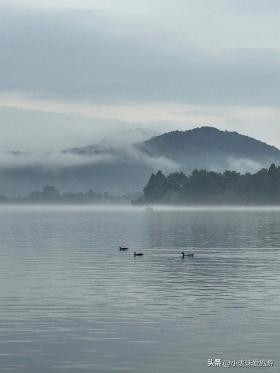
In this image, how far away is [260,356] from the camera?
4584 cm

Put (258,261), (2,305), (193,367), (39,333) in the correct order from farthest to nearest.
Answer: (258,261) → (2,305) → (39,333) → (193,367)

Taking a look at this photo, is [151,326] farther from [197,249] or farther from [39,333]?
[197,249]

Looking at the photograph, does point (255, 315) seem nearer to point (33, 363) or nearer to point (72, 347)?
point (72, 347)

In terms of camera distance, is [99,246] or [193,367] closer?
[193,367]

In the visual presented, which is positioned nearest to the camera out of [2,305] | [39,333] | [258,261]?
[39,333]

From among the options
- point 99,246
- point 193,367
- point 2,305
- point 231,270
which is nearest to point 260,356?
point 193,367

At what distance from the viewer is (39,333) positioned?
2056 inches

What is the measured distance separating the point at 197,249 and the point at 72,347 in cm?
8569

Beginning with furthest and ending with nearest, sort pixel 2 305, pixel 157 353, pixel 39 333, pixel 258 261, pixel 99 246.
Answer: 1. pixel 99 246
2. pixel 258 261
3. pixel 2 305
4. pixel 39 333
5. pixel 157 353

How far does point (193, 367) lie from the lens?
4356 centimetres

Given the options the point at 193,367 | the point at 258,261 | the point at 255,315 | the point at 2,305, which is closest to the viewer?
the point at 193,367

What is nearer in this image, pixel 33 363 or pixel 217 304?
pixel 33 363

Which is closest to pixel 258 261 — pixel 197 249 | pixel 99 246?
pixel 197 249

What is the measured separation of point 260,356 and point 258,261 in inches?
2422
